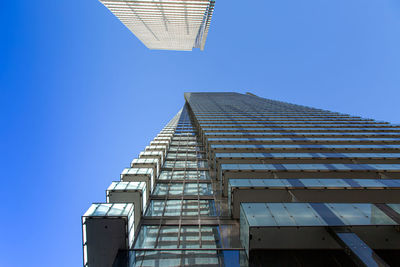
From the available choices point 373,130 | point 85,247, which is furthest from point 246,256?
point 373,130

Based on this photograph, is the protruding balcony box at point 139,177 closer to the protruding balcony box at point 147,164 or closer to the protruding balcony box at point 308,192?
the protruding balcony box at point 147,164

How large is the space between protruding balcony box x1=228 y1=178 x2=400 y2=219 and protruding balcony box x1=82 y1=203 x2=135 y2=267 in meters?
5.92

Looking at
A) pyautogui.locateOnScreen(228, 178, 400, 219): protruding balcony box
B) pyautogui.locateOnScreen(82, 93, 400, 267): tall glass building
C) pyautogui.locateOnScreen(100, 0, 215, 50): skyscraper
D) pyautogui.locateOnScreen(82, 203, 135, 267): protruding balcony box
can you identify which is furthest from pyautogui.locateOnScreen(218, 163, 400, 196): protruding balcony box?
pyautogui.locateOnScreen(100, 0, 215, 50): skyscraper

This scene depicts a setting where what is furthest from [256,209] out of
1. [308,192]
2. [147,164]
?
[147,164]

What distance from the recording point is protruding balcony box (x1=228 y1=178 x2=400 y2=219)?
12789 mm

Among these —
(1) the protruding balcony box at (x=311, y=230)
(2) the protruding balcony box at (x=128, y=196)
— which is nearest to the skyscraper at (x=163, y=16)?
(2) the protruding balcony box at (x=128, y=196)

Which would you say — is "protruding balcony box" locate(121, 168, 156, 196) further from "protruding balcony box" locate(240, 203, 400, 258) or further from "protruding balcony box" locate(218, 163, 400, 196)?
"protruding balcony box" locate(240, 203, 400, 258)

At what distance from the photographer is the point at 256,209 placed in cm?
975

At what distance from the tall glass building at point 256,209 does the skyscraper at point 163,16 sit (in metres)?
53.7

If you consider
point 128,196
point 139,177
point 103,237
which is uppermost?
point 139,177

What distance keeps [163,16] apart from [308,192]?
244ft

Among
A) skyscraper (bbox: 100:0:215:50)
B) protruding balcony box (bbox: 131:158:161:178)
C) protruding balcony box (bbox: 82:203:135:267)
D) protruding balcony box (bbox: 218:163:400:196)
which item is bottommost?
protruding balcony box (bbox: 82:203:135:267)

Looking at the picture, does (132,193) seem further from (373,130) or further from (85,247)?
(373,130)

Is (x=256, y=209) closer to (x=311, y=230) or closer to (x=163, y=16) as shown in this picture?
(x=311, y=230)
